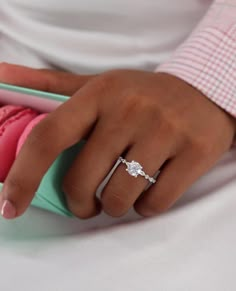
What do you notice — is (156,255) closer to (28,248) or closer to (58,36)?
(28,248)

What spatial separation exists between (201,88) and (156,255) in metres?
0.14

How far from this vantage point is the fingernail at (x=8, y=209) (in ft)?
1.32

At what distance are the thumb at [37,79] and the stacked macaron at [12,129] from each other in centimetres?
6

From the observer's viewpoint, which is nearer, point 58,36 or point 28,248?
point 28,248

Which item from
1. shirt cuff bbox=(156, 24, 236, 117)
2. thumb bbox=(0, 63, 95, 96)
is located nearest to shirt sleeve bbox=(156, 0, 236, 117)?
shirt cuff bbox=(156, 24, 236, 117)

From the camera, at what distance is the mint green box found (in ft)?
1.44

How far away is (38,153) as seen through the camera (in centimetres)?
41

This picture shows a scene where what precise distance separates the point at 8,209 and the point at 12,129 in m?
0.10

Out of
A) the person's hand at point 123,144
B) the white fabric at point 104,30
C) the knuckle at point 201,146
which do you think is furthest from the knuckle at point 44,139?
the white fabric at point 104,30

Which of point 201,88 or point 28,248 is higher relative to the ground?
point 201,88

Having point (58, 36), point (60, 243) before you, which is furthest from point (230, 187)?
point (58, 36)

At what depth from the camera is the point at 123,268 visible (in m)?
0.44

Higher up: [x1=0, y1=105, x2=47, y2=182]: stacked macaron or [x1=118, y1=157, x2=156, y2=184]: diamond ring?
[x1=118, y1=157, x2=156, y2=184]: diamond ring

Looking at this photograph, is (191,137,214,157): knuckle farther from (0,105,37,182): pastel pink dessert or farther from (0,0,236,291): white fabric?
(0,105,37,182): pastel pink dessert
